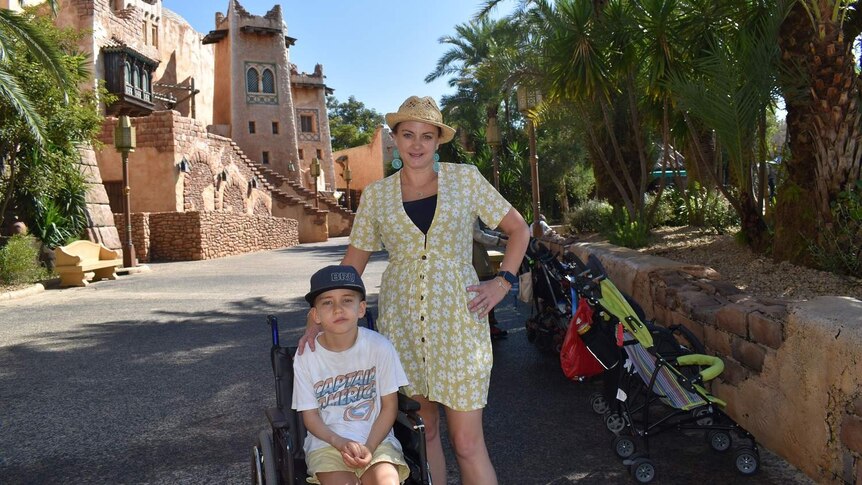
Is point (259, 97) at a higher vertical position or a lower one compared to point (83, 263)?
higher

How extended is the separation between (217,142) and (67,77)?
15358mm

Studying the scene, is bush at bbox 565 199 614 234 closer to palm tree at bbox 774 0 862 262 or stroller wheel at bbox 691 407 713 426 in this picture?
palm tree at bbox 774 0 862 262

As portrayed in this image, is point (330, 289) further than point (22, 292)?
No

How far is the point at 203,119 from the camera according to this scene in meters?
39.6

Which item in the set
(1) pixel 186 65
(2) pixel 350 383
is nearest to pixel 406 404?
(2) pixel 350 383

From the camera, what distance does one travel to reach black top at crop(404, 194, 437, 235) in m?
2.66

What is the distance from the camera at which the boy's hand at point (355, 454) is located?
7.57 feet

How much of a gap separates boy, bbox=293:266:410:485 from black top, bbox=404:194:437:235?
33 cm

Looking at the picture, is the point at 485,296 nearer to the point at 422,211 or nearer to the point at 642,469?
the point at 422,211

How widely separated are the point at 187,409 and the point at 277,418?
257 cm

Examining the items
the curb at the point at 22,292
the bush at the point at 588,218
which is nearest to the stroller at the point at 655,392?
the bush at the point at 588,218

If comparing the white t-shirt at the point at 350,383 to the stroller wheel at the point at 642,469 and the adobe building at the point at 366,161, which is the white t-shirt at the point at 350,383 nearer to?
the stroller wheel at the point at 642,469

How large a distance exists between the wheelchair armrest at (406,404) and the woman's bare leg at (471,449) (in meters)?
0.15

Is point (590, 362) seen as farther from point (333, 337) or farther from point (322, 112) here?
point (322, 112)
